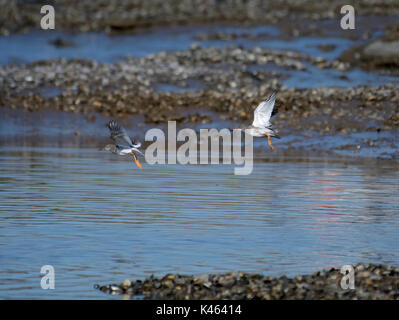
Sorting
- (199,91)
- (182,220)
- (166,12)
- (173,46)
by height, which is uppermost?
(166,12)

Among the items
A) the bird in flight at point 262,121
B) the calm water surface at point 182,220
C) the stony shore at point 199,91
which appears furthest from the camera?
the stony shore at point 199,91

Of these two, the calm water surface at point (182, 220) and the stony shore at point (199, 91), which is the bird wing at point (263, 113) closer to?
the calm water surface at point (182, 220)

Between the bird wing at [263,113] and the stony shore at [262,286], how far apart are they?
6114mm

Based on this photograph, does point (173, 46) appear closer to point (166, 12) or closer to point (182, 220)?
point (166, 12)

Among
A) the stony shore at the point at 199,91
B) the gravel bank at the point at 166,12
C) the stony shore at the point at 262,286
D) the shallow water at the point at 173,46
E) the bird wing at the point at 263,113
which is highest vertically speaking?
the gravel bank at the point at 166,12

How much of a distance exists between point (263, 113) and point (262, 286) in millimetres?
6866

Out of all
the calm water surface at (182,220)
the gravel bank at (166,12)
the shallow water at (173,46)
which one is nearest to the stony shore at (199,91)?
the shallow water at (173,46)

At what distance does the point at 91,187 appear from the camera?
650 inches

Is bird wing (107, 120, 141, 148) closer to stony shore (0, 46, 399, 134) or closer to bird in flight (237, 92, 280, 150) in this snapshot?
bird in flight (237, 92, 280, 150)

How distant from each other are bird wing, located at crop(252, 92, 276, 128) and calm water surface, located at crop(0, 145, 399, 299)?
126 cm

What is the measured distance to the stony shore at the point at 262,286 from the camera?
8.92 metres

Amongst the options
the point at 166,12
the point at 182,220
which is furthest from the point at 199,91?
the point at 166,12

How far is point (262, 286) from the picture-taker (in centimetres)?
917
